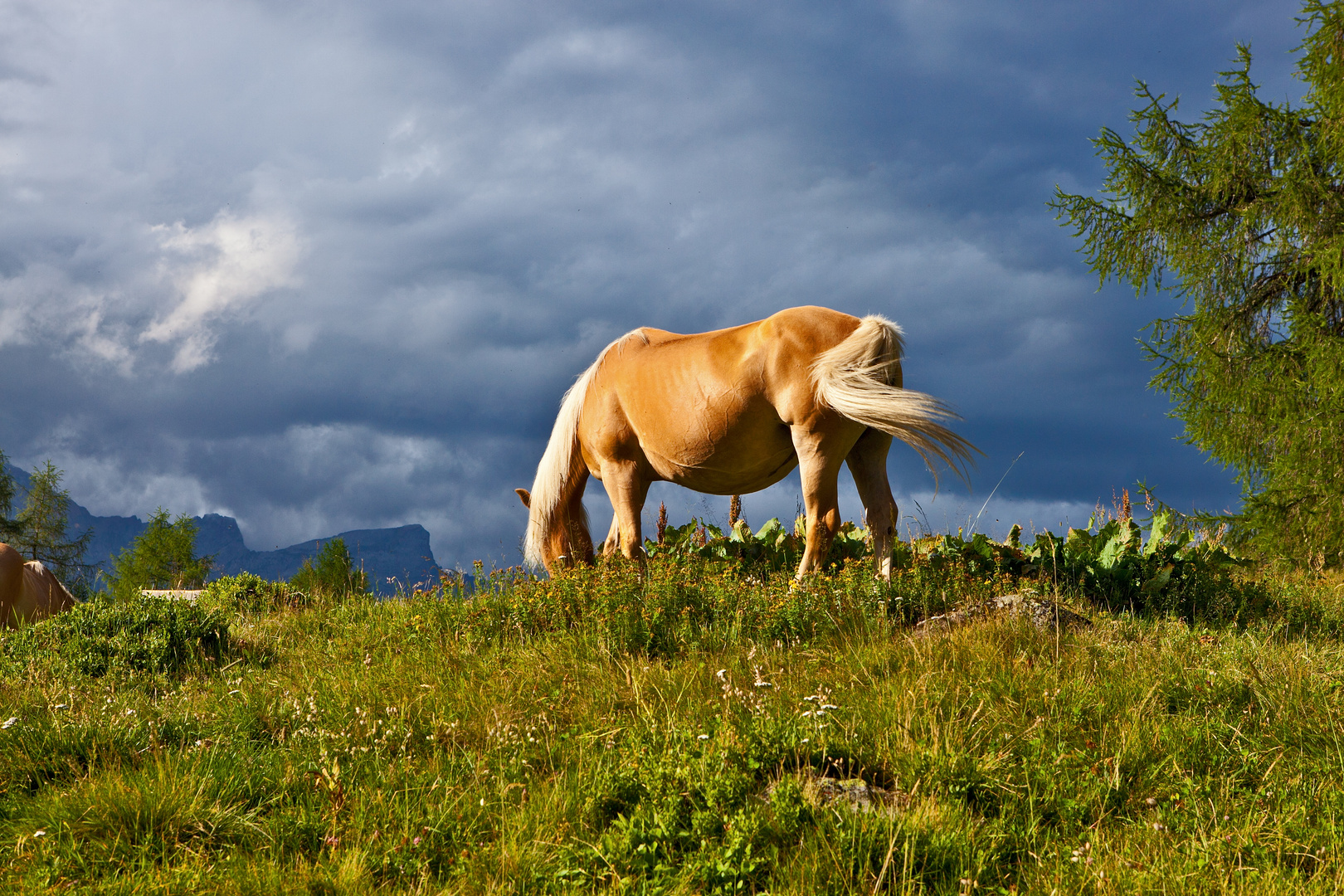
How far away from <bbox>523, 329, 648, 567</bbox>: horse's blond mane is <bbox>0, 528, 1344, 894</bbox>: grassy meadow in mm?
1798

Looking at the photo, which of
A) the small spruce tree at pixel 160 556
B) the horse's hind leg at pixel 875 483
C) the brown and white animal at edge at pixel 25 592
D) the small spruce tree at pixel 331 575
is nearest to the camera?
the horse's hind leg at pixel 875 483

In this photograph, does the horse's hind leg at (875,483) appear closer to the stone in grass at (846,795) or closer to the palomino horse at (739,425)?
the palomino horse at (739,425)

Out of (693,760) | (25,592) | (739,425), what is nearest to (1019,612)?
(739,425)

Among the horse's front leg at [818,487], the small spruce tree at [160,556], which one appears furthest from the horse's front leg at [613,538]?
the small spruce tree at [160,556]

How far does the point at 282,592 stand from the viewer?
9891mm

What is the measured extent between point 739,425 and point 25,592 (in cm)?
714

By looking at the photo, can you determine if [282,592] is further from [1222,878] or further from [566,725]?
[1222,878]

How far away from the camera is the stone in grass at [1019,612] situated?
568cm

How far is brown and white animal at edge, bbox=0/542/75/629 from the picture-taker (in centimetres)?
767

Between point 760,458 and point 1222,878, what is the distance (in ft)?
14.9

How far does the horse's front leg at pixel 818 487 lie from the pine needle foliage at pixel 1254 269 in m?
10.8

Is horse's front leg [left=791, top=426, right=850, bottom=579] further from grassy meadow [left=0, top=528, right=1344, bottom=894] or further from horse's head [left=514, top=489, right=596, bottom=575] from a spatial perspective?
horse's head [left=514, top=489, right=596, bottom=575]

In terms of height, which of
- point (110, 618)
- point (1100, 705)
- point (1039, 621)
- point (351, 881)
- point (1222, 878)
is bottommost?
point (1222, 878)

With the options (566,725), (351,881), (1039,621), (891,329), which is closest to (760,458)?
(891,329)
